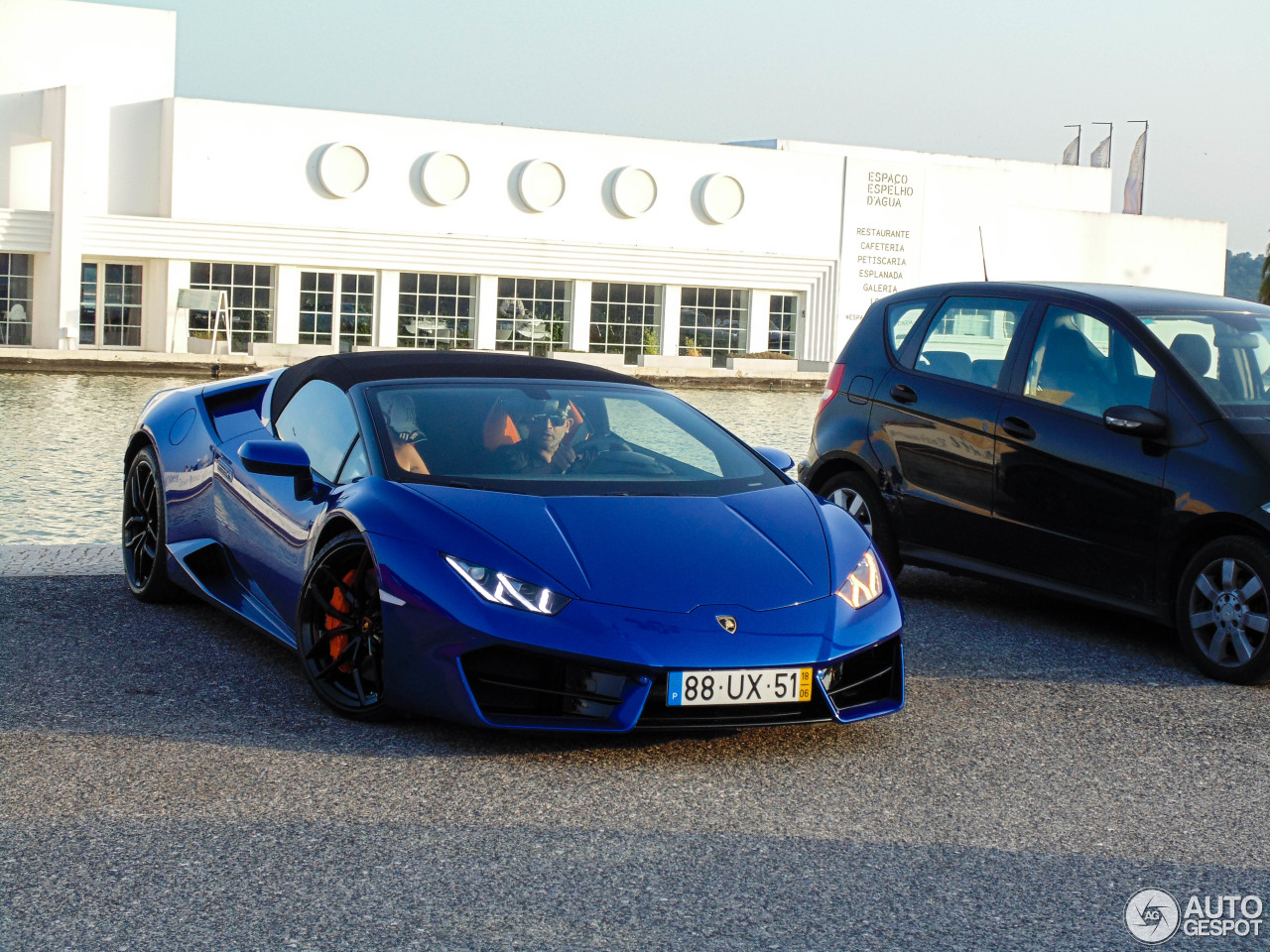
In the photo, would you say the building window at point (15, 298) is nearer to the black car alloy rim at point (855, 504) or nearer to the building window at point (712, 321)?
the building window at point (712, 321)

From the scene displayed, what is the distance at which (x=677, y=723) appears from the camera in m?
4.64

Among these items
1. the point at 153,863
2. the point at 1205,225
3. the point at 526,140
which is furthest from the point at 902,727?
the point at 1205,225

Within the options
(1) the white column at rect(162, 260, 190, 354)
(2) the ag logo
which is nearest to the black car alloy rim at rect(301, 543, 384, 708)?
(2) the ag logo

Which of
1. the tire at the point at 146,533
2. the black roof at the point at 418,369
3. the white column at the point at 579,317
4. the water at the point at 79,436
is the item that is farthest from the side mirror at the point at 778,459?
the white column at the point at 579,317

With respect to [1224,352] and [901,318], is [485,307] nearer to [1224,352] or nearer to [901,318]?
[901,318]

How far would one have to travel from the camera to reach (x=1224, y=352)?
680 centimetres

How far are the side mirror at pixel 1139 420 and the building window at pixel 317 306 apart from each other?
34.8 metres

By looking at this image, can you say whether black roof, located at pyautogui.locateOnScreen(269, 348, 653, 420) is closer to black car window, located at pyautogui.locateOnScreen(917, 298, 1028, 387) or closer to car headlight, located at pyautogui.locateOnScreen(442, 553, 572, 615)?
car headlight, located at pyautogui.locateOnScreen(442, 553, 572, 615)

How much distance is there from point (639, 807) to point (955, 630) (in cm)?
314

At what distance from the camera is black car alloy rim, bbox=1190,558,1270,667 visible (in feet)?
20.0

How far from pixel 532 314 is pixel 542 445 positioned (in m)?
37.7

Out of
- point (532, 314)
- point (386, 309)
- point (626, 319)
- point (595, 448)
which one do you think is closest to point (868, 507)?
point (595, 448)

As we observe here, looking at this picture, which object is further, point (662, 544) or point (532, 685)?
point (662, 544)

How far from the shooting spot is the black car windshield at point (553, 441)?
18.0ft
